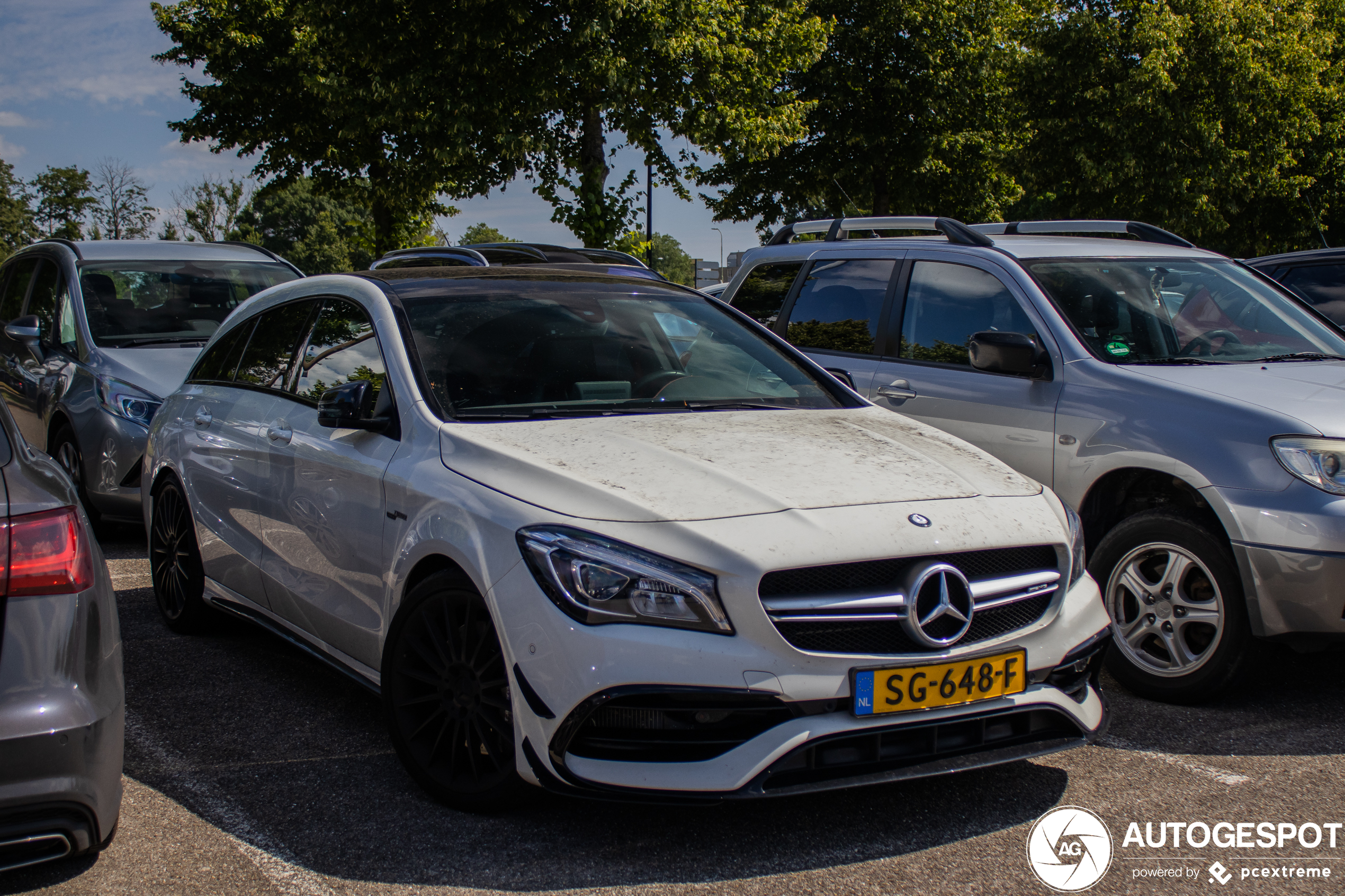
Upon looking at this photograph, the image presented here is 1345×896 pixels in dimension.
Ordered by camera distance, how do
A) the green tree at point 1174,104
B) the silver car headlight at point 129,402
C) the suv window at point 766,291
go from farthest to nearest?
the green tree at point 1174,104
the silver car headlight at point 129,402
the suv window at point 766,291

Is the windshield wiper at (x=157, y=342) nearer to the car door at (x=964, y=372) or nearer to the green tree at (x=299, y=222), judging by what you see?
the car door at (x=964, y=372)

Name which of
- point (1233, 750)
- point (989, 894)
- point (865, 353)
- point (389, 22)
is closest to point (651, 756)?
point (989, 894)

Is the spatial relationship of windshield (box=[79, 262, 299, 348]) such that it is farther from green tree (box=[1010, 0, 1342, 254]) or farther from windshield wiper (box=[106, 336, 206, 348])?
green tree (box=[1010, 0, 1342, 254])

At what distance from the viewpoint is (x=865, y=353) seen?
20.8 feet

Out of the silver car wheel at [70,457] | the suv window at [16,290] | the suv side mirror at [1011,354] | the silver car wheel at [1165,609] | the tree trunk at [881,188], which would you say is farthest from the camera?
the tree trunk at [881,188]

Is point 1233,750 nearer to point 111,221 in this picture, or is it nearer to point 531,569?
point 531,569

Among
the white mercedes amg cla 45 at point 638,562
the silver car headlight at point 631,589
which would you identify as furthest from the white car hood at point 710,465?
the silver car headlight at point 631,589

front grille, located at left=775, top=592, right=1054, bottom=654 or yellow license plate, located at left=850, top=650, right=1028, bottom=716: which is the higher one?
front grille, located at left=775, top=592, right=1054, bottom=654

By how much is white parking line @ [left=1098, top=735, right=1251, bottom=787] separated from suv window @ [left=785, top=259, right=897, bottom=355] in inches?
108

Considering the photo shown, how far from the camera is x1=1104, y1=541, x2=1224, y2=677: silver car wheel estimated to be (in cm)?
439

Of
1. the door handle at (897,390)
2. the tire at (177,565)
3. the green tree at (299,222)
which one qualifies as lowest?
the tire at (177,565)

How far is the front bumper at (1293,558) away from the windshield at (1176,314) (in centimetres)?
107

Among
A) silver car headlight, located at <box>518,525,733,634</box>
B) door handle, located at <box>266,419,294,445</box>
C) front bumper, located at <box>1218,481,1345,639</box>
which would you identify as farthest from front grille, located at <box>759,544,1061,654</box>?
door handle, located at <box>266,419,294,445</box>

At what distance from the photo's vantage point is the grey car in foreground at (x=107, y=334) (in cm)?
748
